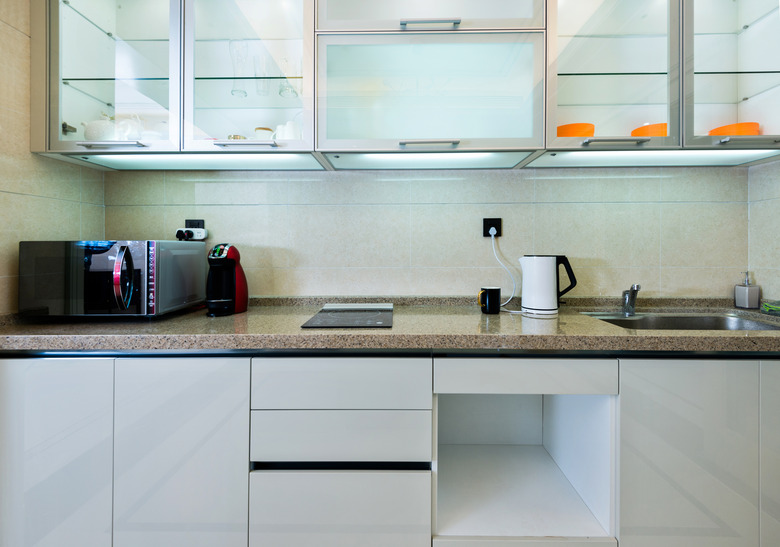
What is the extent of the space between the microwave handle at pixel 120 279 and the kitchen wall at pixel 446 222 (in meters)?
0.53

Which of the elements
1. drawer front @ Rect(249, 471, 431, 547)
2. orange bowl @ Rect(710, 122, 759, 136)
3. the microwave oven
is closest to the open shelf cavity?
drawer front @ Rect(249, 471, 431, 547)

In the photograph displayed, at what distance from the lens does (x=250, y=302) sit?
1.84 m

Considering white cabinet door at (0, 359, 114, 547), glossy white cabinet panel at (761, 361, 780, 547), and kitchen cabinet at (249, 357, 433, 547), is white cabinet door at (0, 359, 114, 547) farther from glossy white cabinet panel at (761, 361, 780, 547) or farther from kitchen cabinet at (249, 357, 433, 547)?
glossy white cabinet panel at (761, 361, 780, 547)

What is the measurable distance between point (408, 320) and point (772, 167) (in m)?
1.69

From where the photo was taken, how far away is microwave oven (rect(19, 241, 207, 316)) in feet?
4.42

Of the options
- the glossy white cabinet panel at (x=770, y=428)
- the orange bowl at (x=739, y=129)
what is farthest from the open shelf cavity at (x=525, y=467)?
the orange bowl at (x=739, y=129)

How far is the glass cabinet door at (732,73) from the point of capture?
144 cm

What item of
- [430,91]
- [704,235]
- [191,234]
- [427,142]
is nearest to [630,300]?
[704,235]

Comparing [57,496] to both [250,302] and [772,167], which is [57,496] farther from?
[772,167]

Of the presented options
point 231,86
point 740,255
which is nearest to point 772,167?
point 740,255

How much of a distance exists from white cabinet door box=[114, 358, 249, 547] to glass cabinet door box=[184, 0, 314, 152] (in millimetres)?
837

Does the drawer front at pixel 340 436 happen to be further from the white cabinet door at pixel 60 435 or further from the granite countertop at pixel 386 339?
the white cabinet door at pixel 60 435

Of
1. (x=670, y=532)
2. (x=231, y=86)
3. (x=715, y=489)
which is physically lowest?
(x=670, y=532)

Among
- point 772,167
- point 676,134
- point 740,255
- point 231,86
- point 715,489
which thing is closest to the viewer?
point 715,489
